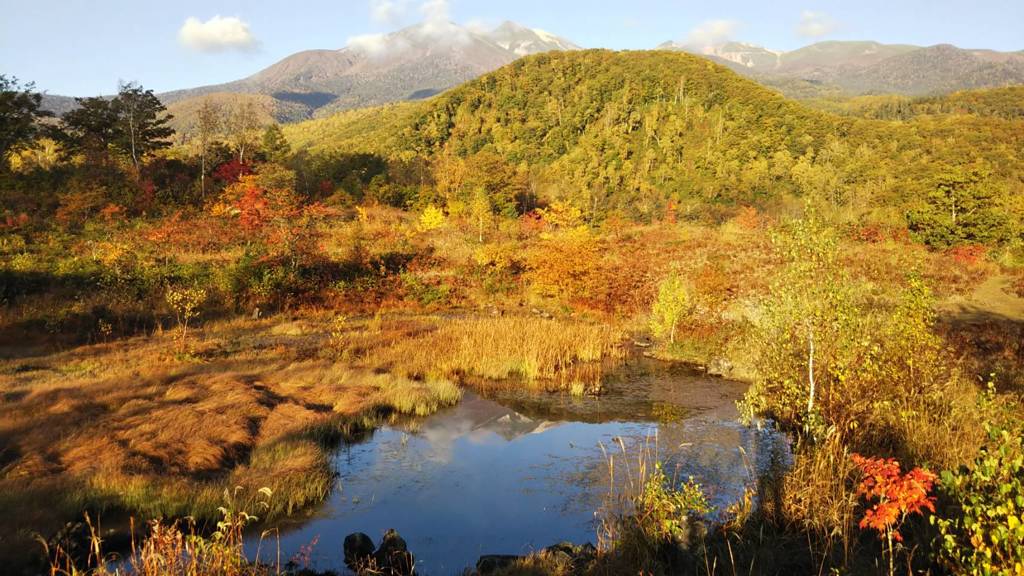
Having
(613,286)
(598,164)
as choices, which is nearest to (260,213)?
(613,286)

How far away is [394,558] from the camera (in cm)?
614

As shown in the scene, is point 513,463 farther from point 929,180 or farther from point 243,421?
point 929,180

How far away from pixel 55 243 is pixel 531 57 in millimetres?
88811

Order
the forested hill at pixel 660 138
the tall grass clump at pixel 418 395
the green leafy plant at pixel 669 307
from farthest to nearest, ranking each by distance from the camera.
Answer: the forested hill at pixel 660 138
the green leafy plant at pixel 669 307
the tall grass clump at pixel 418 395

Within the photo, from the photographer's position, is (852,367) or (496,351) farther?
(496,351)

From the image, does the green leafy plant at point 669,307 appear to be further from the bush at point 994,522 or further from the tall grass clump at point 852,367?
the bush at point 994,522

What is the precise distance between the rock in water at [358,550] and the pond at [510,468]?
0.13 metres

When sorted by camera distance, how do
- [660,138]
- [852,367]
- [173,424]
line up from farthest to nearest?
[660,138]
[173,424]
[852,367]

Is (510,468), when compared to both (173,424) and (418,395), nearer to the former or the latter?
(418,395)

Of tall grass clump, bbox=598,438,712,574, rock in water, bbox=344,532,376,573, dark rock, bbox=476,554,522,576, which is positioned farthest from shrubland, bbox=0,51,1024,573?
rock in water, bbox=344,532,376,573

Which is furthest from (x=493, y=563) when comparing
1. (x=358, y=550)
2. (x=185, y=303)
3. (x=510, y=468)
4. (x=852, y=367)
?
(x=185, y=303)

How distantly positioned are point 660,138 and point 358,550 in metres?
78.8

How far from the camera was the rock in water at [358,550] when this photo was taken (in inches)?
240

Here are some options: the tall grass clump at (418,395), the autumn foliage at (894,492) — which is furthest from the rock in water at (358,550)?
the tall grass clump at (418,395)
